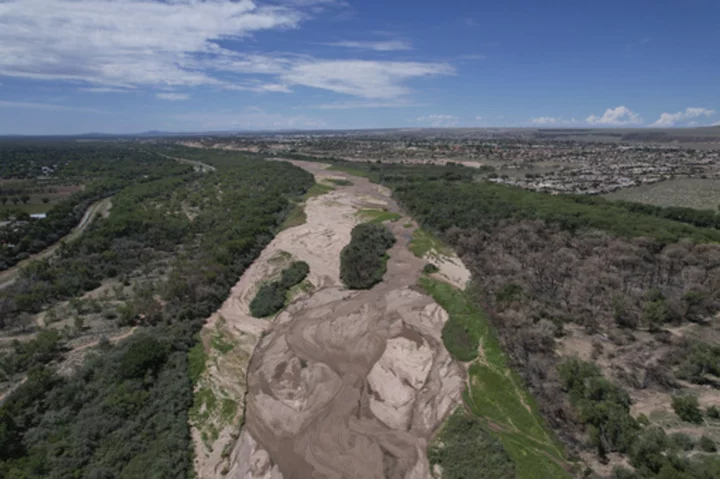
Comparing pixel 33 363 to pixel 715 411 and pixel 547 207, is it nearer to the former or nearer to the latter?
pixel 715 411

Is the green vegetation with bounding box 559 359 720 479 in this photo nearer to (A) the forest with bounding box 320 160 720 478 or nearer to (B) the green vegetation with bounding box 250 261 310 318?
(A) the forest with bounding box 320 160 720 478

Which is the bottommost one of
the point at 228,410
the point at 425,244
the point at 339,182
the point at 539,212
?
the point at 228,410

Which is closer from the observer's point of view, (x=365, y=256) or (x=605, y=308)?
(x=605, y=308)

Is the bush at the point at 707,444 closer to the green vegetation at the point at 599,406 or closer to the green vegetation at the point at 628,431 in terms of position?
the green vegetation at the point at 628,431

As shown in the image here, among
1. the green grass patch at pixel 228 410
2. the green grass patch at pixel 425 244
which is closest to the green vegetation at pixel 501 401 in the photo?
the green grass patch at pixel 228 410

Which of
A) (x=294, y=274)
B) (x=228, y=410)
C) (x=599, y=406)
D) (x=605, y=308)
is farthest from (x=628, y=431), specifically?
(x=294, y=274)

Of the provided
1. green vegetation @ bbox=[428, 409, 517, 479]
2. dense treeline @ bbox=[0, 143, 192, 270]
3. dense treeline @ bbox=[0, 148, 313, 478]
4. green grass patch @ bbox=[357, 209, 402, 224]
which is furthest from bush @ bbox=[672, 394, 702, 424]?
dense treeline @ bbox=[0, 143, 192, 270]

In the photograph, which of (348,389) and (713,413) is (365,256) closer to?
(348,389)
